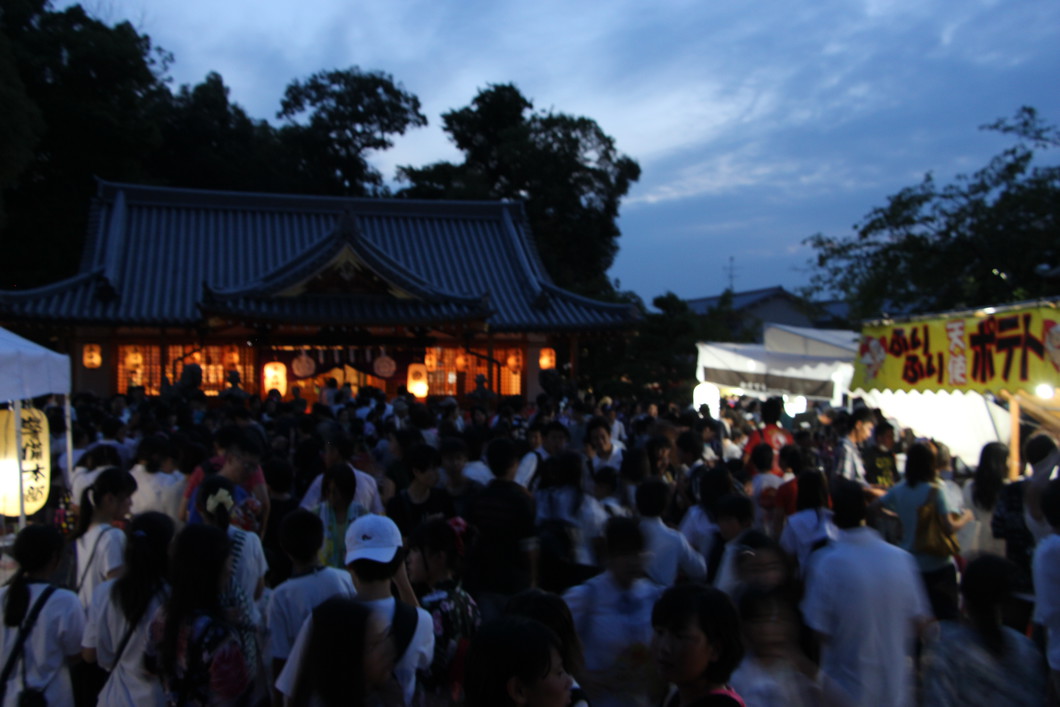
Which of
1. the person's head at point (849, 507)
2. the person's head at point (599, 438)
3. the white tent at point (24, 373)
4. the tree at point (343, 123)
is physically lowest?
the person's head at point (599, 438)

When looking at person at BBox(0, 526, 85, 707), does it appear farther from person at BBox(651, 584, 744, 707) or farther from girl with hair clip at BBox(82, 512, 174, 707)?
person at BBox(651, 584, 744, 707)

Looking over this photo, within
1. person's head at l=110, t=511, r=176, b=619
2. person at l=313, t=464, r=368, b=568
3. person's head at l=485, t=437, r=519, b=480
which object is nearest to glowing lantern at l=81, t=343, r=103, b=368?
person at l=313, t=464, r=368, b=568

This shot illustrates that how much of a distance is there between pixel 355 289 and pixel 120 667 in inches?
619

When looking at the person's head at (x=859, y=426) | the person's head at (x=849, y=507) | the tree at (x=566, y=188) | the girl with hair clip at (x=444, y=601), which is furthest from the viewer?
the tree at (x=566, y=188)

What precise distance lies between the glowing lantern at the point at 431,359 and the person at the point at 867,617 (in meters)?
16.4

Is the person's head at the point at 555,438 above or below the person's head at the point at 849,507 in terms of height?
below

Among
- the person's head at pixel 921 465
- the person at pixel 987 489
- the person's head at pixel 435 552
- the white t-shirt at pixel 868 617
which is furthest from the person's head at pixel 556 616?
the person at pixel 987 489

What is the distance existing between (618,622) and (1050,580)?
179 cm

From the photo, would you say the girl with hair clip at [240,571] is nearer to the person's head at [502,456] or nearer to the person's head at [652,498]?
the person's head at [502,456]

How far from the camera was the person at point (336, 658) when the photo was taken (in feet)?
7.26

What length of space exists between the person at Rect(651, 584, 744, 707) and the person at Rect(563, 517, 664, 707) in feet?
1.96

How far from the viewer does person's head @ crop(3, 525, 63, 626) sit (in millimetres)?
3404

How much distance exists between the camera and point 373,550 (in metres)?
3.10

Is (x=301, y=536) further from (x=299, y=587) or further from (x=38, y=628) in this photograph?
(x=38, y=628)
